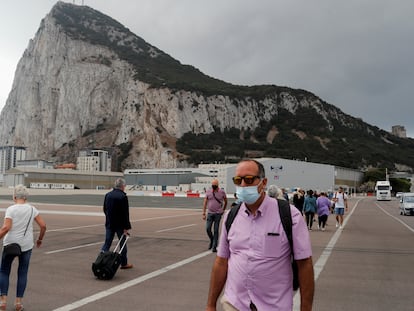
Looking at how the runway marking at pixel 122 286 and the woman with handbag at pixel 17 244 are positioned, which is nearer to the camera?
the woman with handbag at pixel 17 244

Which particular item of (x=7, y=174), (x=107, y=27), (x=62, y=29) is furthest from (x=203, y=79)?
(x=7, y=174)

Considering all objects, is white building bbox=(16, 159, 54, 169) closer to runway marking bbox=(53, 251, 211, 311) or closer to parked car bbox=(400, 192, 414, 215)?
parked car bbox=(400, 192, 414, 215)

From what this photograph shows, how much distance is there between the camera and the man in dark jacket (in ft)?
26.7

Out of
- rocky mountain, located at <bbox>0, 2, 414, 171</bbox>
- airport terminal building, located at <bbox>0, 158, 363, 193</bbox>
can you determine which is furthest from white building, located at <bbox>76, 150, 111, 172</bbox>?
airport terminal building, located at <bbox>0, 158, 363, 193</bbox>

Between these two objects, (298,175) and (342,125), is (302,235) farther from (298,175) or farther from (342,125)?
(342,125)

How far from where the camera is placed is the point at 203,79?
640 feet

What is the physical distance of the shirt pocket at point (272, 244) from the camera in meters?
2.74

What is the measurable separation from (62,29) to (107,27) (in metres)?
31.5

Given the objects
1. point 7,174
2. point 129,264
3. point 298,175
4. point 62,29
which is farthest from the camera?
point 62,29

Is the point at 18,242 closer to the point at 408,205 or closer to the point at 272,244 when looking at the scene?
the point at 272,244

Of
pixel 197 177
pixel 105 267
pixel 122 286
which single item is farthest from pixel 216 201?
pixel 197 177

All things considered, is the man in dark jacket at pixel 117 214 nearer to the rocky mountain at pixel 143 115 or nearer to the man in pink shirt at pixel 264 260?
the man in pink shirt at pixel 264 260

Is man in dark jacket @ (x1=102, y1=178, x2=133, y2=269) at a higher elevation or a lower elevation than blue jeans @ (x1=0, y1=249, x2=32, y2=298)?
higher

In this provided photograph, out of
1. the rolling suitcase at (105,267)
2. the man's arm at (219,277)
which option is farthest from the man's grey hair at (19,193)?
the man's arm at (219,277)
